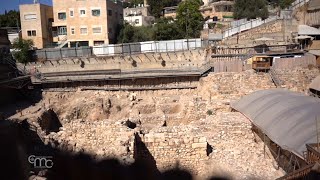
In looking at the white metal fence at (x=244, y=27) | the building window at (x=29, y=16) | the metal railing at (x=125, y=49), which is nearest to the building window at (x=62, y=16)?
the building window at (x=29, y=16)

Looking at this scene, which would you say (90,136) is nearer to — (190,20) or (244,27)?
(244,27)

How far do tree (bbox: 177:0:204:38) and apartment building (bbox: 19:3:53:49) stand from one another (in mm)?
14254

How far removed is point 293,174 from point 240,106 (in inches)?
291

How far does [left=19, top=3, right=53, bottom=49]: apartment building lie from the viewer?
113 ft

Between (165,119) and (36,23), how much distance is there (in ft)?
73.2

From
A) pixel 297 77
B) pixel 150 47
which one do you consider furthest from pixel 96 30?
pixel 297 77

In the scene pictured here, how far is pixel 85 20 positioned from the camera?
34062mm

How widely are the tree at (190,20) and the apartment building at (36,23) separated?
14254mm

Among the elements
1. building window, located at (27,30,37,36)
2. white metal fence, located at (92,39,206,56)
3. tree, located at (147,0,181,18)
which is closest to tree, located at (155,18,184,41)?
white metal fence, located at (92,39,206,56)

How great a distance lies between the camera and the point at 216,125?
1451 cm

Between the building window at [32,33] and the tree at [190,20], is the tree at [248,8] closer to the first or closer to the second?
the tree at [190,20]

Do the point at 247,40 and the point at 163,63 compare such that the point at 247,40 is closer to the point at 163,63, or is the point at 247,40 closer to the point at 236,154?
the point at 163,63

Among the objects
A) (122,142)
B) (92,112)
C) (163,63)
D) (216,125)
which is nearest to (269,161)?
(216,125)

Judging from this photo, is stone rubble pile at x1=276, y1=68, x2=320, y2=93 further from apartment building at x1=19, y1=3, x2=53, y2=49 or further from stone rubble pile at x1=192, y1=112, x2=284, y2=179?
apartment building at x1=19, y1=3, x2=53, y2=49
